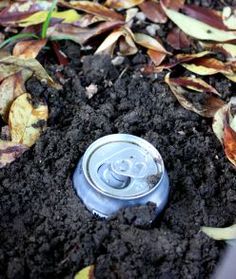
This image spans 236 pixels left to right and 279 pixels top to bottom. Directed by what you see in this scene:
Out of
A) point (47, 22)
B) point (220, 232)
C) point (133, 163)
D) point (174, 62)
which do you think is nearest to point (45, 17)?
point (47, 22)

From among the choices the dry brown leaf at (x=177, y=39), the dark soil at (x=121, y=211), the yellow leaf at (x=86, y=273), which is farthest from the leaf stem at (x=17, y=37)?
the yellow leaf at (x=86, y=273)

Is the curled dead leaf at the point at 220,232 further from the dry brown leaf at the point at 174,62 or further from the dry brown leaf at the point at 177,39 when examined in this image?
the dry brown leaf at the point at 177,39

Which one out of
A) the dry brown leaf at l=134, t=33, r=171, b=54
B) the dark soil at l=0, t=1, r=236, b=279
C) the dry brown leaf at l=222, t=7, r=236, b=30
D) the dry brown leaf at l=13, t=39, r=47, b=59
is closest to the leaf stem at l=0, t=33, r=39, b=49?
the dry brown leaf at l=13, t=39, r=47, b=59

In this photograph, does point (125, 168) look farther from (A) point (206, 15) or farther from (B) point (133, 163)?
(A) point (206, 15)

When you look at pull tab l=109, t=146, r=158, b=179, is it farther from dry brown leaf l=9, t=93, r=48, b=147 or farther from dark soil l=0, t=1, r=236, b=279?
dry brown leaf l=9, t=93, r=48, b=147

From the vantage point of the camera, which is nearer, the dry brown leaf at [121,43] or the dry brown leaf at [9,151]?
the dry brown leaf at [9,151]

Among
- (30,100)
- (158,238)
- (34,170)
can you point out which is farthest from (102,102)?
(158,238)

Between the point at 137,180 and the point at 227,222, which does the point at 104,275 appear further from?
the point at 227,222
